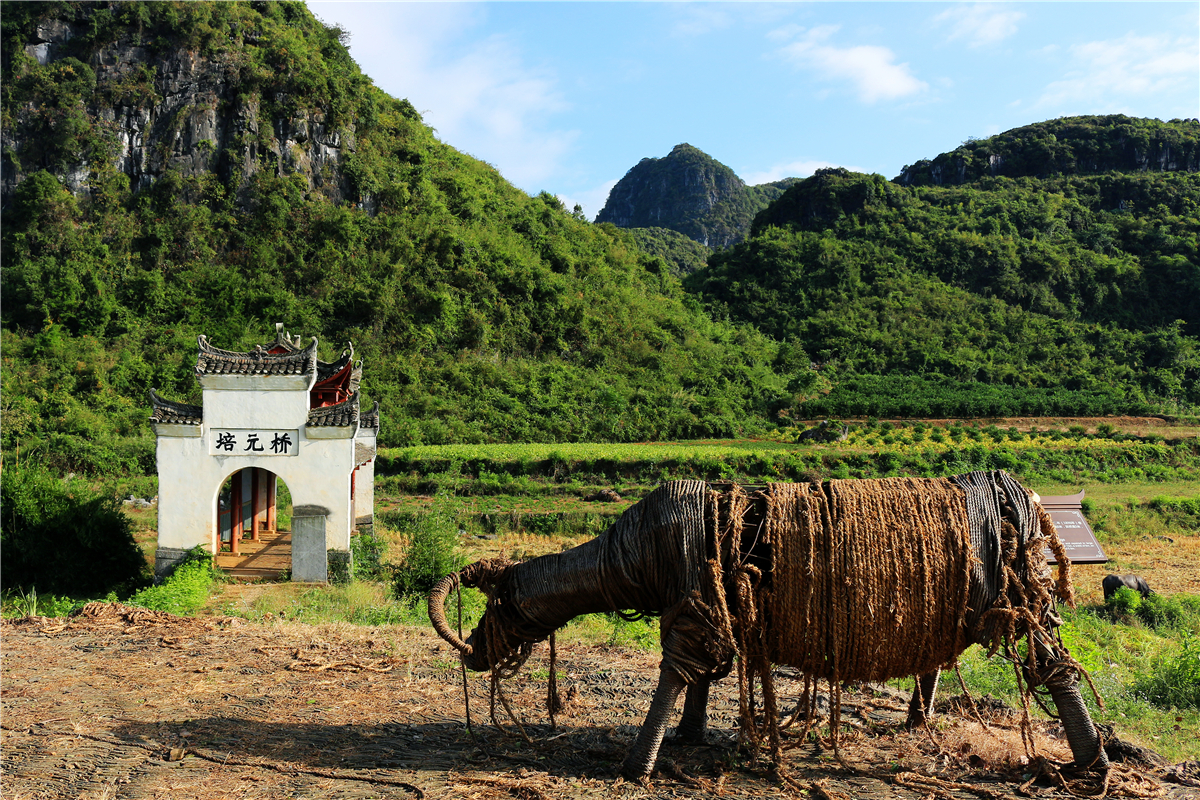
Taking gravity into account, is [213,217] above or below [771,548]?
above

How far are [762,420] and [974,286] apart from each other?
29333 mm

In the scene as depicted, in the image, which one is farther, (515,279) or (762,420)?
(515,279)

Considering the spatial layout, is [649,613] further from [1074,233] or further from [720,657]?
[1074,233]

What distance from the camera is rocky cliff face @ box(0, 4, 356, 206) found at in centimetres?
3916

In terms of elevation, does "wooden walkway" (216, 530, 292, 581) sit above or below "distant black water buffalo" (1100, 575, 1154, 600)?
above

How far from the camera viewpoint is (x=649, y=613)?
5.29 metres

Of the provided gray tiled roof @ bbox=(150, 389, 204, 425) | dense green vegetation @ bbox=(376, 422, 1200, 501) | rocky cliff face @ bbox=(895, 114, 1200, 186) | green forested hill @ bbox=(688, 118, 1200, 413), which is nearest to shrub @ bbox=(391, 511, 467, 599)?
gray tiled roof @ bbox=(150, 389, 204, 425)

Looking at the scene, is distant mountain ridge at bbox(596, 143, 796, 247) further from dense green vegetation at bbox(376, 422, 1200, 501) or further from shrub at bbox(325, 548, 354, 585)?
shrub at bbox(325, 548, 354, 585)

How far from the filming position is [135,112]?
40.1m

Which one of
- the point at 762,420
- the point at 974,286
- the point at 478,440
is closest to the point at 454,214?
the point at 478,440

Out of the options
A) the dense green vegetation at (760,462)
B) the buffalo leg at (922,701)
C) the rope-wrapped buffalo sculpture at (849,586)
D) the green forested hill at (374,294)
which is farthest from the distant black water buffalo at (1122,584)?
the green forested hill at (374,294)

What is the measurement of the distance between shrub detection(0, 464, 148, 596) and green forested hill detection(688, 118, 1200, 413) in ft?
126

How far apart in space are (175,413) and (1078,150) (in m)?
82.1

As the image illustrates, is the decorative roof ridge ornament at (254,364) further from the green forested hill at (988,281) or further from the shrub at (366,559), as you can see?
the green forested hill at (988,281)
